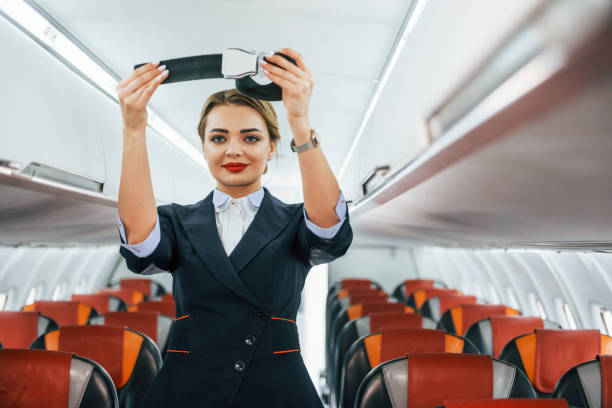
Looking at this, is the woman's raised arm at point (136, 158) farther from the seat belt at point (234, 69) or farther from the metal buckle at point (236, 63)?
the metal buckle at point (236, 63)

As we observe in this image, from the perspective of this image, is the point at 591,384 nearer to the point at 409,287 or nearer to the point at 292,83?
the point at 292,83

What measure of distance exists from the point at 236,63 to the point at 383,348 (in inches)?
90.1

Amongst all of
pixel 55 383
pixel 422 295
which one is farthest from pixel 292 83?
pixel 422 295

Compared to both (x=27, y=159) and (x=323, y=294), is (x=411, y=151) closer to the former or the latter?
(x=27, y=159)

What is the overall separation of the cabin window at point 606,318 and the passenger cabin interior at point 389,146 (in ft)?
0.11

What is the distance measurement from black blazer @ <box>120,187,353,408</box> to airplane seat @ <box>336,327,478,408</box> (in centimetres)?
160

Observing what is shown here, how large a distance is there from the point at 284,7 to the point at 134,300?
701cm

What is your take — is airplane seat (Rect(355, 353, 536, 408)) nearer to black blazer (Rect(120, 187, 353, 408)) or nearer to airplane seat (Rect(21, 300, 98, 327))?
black blazer (Rect(120, 187, 353, 408))

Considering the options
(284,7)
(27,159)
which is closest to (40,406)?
(27,159)

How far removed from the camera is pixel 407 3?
239cm

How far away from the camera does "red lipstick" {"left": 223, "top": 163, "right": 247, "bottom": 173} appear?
126 cm

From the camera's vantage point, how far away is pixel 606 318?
4.91 m

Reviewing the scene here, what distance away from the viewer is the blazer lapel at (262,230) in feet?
3.88

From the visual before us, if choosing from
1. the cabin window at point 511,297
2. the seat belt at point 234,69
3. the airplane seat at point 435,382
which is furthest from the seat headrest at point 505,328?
the cabin window at point 511,297
